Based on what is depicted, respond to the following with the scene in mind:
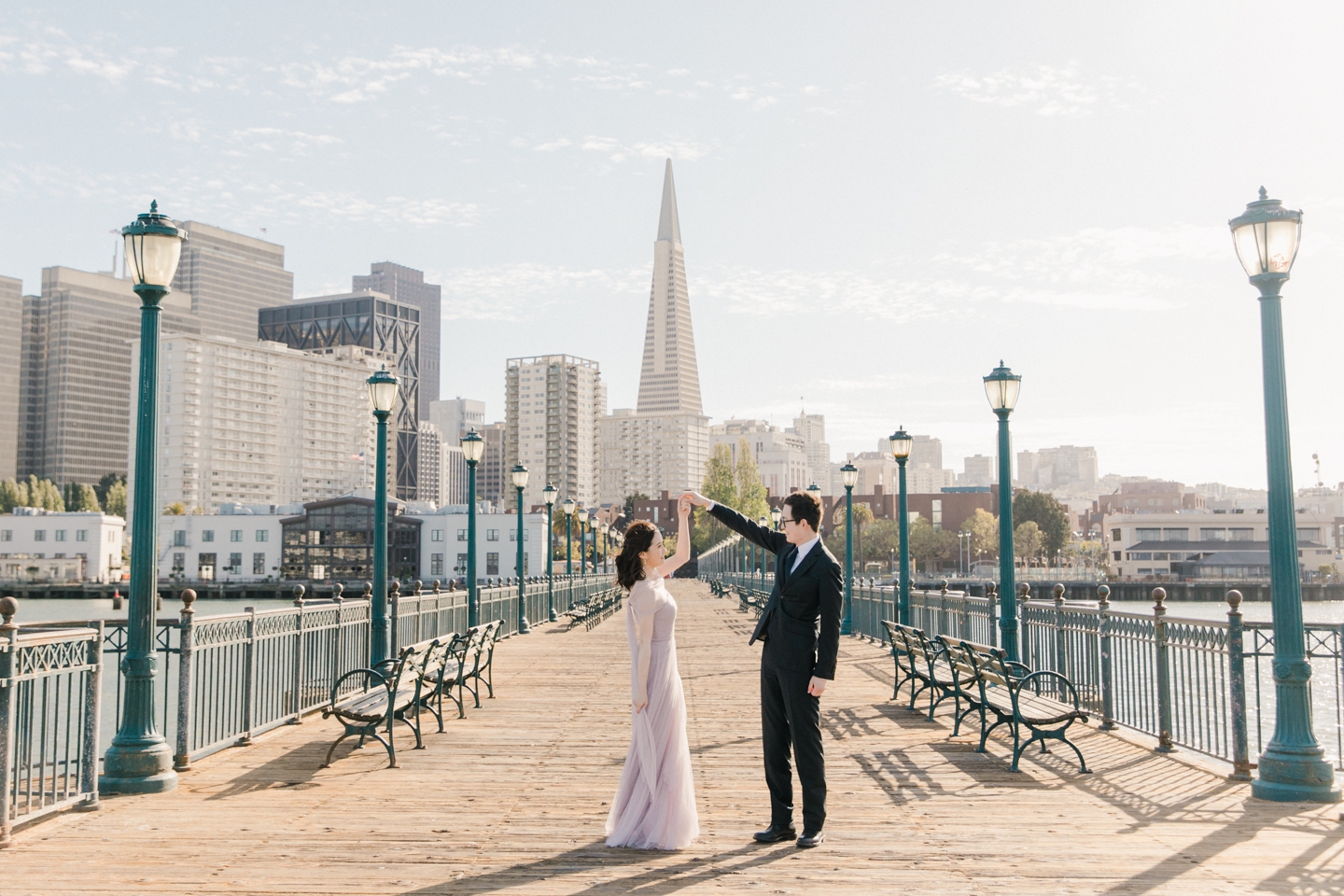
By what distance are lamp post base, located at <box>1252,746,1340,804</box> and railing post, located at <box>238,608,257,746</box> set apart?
875 centimetres

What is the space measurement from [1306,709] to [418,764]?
23.8 feet

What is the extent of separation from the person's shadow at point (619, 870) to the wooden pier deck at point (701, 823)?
0.8 inches

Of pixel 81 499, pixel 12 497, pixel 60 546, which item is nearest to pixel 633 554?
pixel 60 546

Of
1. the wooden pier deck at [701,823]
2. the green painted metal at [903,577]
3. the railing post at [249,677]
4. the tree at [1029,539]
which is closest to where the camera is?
the wooden pier deck at [701,823]

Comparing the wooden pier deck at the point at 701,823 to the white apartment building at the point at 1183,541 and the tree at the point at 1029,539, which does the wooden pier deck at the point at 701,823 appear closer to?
the tree at the point at 1029,539

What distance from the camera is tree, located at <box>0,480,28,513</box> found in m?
159

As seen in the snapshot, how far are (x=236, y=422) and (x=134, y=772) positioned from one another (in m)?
191

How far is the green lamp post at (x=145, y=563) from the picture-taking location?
8117 mm

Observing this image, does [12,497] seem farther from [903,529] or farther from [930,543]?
[903,529]

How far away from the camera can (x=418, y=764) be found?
939 cm

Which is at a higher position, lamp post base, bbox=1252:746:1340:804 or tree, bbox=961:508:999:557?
tree, bbox=961:508:999:557

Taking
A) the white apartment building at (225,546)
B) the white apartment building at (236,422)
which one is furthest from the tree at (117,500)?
the white apartment building at (225,546)

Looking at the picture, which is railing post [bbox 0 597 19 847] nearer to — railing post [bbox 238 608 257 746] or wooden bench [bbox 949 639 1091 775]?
railing post [bbox 238 608 257 746]

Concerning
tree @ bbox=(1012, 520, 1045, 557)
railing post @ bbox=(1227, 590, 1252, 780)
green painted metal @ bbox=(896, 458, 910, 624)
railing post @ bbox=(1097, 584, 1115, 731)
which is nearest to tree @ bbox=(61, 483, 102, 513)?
tree @ bbox=(1012, 520, 1045, 557)
